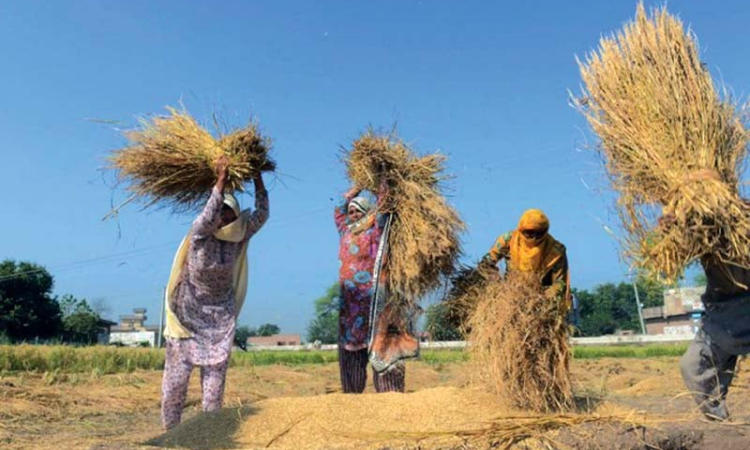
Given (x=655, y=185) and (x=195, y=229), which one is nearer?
(x=655, y=185)

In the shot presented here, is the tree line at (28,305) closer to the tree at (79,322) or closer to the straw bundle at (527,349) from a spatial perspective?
the tree at (79,322)

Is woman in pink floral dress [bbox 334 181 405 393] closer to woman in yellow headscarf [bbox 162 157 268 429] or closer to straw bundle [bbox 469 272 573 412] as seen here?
woman in yellow headscarf [bbox 162 157 268 429]

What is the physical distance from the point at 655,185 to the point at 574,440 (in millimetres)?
1385

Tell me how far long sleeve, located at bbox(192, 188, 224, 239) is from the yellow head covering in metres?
0.09

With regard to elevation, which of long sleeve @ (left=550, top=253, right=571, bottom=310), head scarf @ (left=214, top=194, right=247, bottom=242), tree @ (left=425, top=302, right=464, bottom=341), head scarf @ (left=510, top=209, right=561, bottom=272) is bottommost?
tree @ (left=425, top=302, right=464, bottom=341)

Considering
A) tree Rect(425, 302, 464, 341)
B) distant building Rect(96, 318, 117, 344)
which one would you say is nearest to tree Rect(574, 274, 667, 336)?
distant building Rect(96, 318, 117, 344)

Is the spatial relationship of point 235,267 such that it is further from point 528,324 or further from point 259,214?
point 528,324

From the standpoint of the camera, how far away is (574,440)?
288 centimetres

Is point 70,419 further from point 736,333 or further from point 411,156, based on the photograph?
point 736,333

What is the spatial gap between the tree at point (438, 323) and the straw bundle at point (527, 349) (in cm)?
52

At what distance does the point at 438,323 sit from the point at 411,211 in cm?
79

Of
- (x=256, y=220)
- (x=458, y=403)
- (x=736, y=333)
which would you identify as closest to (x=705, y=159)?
(x=736, y=333)

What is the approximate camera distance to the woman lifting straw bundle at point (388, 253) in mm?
4285

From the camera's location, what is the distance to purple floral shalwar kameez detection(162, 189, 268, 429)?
4.22 meters
